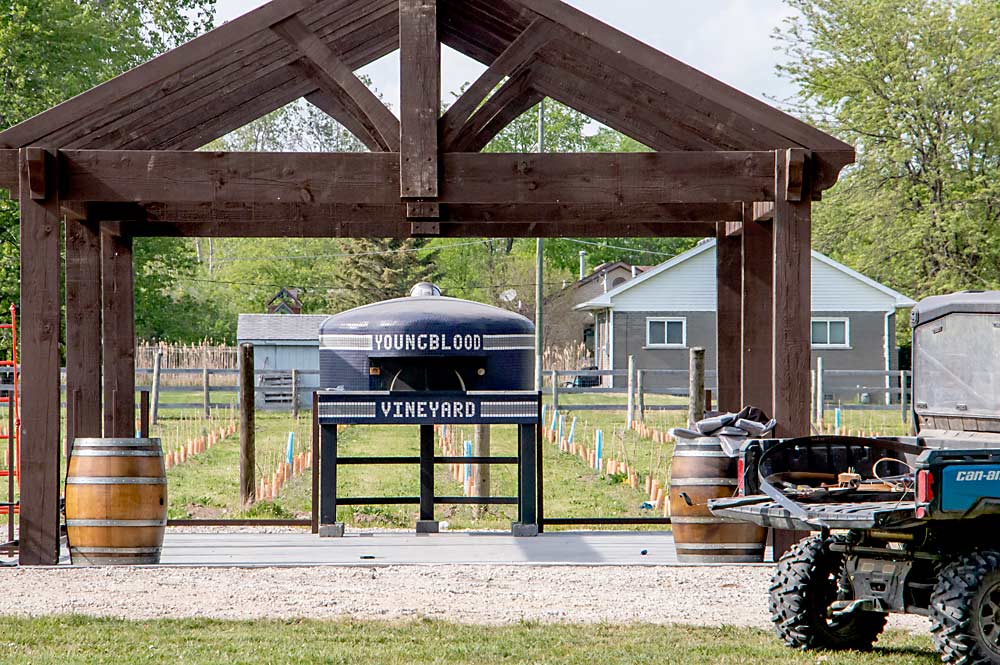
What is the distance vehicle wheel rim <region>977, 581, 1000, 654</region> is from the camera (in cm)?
673

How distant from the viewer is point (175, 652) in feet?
22.9

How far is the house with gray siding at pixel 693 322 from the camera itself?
4328 cm

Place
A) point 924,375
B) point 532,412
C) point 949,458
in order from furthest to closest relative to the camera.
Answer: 1. point 532,412
2. point 924,375
3. point 949,458

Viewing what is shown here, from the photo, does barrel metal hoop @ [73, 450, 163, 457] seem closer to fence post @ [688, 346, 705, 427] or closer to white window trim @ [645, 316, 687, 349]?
fence post @ [688, 346, 705, 427]

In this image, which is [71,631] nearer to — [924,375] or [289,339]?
[924,375]

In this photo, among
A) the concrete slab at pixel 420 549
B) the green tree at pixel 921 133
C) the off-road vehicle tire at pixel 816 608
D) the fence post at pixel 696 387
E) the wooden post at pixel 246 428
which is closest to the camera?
the off-road vehicle tire at pixel 816 608

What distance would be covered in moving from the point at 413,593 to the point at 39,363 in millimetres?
3339

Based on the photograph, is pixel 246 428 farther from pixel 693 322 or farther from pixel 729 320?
pixel 693 322

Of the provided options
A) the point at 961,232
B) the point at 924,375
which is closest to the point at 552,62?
the point at 924,375

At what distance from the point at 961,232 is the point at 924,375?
89.5 feet

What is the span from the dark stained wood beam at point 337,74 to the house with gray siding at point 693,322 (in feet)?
114

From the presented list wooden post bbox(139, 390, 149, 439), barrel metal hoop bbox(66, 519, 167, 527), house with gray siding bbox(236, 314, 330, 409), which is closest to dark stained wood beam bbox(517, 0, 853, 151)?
barrel metal hoop bbox(66, 519, 167, 527)

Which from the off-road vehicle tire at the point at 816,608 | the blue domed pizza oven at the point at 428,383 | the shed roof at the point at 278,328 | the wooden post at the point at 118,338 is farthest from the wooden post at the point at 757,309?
the shed roof at the point at 278,328

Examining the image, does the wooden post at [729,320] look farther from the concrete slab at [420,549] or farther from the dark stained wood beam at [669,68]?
the dark stained wood beam at [669,68]
